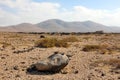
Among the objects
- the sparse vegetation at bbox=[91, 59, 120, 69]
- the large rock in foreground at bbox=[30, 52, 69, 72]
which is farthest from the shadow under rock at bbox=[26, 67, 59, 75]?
the sparse vegetation at bbox=[91, 59, 120, 69]

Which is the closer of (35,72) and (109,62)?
(35,72)

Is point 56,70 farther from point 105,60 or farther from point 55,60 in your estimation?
point 105,60

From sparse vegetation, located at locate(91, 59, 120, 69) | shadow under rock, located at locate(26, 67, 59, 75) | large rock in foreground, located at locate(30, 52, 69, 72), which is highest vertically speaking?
large rock in foreground, located at locate(30, 52, 69, 72)

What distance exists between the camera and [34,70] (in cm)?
1730

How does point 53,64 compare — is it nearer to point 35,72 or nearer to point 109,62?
point 35,72

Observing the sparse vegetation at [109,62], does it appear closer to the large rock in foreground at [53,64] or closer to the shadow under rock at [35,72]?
the large rock in foreground at [53,64]

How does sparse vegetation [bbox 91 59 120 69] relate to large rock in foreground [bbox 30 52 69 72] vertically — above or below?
below

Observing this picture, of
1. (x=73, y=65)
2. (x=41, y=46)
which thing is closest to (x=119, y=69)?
(x=73, y=65)

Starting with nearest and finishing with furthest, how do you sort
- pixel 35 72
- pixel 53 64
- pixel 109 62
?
1. pixel 53 64
2. pixel 35 72
3. pixel 109 62

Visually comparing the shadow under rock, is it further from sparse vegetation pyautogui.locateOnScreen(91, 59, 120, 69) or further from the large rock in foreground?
sparse vegetation pyautogui.locateOnScreen(91, 59, 120, 69)

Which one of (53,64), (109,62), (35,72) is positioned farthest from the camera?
(109,62)

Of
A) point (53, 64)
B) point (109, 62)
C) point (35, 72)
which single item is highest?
point (53, 64)

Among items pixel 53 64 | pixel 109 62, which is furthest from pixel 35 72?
pixel 109 62

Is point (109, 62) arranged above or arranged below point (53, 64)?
below
